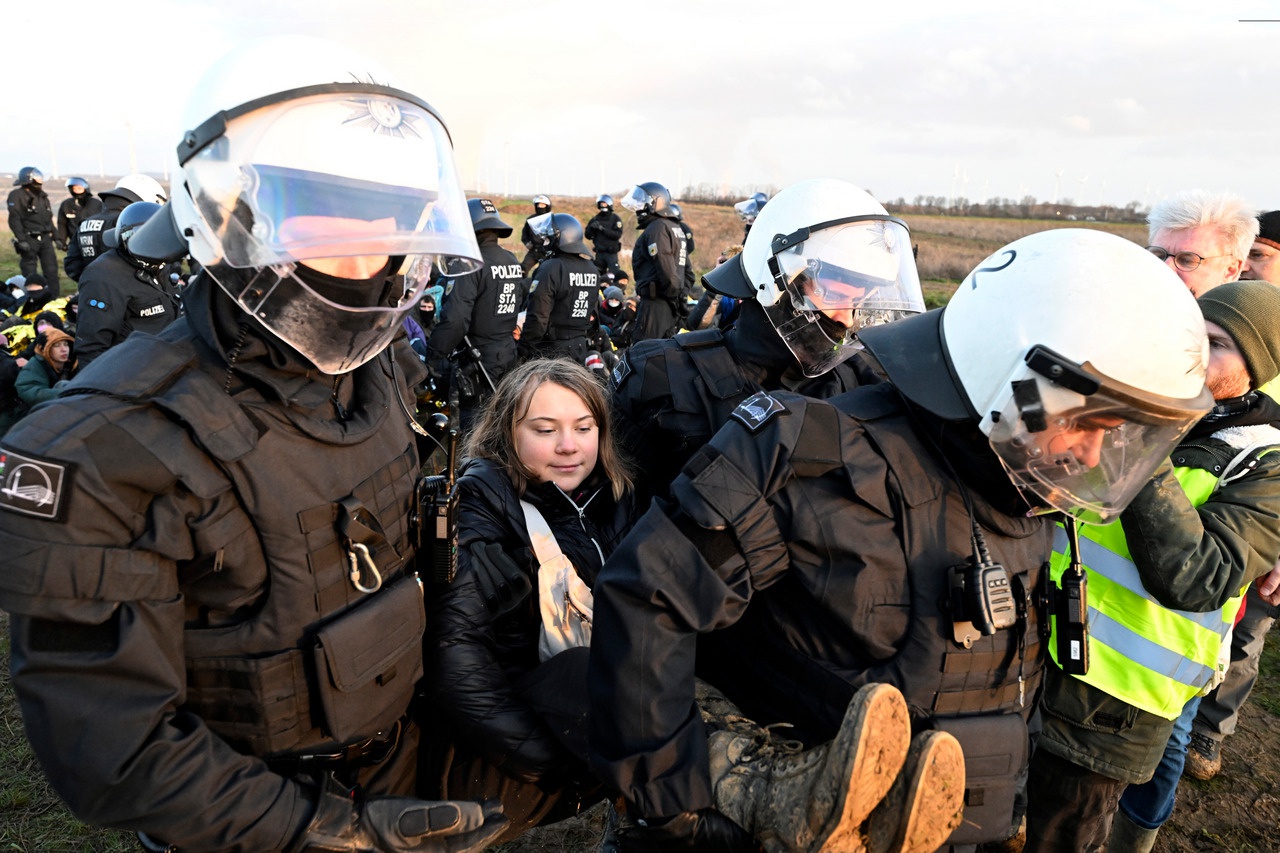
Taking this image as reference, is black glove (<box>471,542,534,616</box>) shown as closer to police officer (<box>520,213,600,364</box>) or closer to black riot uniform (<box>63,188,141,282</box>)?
police officer (<box>520,213,600,364</box>)

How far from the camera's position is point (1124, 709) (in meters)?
2.22

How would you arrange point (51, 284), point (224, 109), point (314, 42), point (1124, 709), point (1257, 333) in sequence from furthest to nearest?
1. point (51, 284)
2. point (1124, 709)
3. point (1257, 333)
4. point (314, 42)
5. point (224, 109)

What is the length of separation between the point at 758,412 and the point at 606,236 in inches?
435

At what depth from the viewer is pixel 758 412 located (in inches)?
61.6

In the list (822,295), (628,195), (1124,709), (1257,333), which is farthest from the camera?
(628,195)

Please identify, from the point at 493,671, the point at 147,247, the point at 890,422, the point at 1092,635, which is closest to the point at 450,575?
the point at 493,671

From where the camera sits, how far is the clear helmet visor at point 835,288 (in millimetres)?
2568

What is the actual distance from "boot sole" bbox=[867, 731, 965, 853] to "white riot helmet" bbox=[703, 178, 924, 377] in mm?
1540

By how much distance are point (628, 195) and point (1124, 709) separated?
833 centimetres

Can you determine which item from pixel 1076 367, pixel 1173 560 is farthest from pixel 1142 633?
pixel 1076 367

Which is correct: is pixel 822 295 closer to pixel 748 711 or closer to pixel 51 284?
pixel 748 711

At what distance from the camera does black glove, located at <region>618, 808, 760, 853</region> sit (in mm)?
1479

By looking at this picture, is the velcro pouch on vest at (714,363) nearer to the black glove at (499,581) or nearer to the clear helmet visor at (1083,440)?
the black glove at (499,581)

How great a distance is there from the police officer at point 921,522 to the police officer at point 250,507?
492 millimetres
